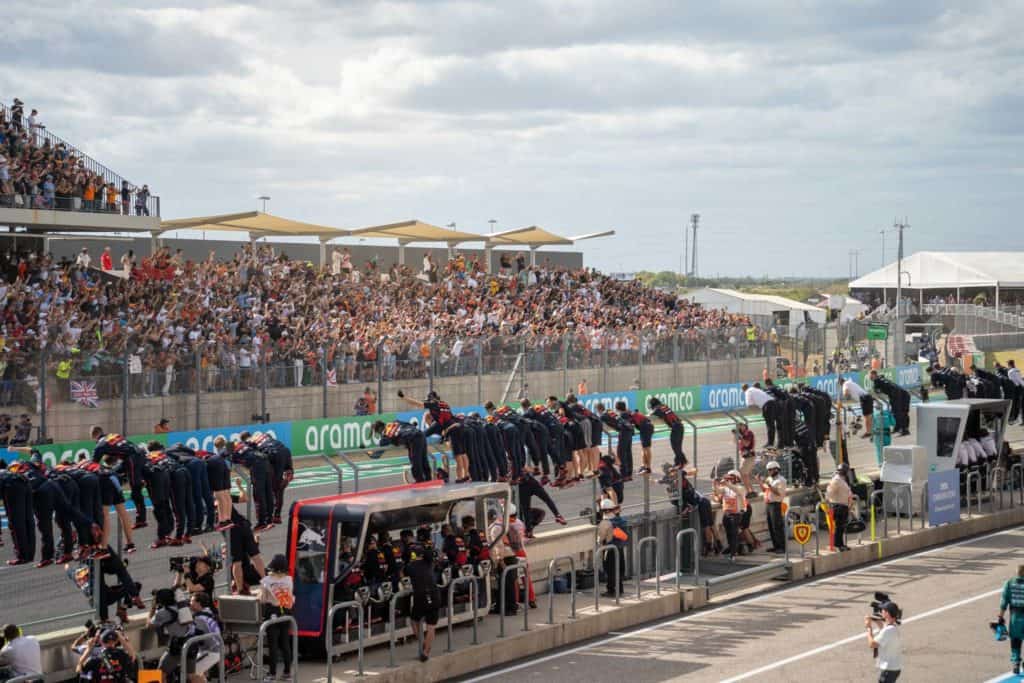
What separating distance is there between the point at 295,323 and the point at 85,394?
11067 mm

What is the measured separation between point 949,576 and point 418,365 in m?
13.4

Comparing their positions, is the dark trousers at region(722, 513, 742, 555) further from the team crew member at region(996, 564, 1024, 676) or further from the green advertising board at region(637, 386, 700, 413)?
the green advertising board at region(637, 386, 700, 413)

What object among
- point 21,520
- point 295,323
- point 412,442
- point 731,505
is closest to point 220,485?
point 21,520

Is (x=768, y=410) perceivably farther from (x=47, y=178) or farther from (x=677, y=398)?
(x=47, y=178)

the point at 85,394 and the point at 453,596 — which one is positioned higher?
the point at 85,394

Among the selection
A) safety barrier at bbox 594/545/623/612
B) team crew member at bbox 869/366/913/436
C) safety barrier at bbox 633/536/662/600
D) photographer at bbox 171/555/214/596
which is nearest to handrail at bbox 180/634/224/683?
photographer at bbox 171/555/214/596

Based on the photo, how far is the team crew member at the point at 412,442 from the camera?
18.1 metres

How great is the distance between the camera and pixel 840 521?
22984 mm

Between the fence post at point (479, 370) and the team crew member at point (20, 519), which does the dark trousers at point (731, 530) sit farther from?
the team crew member at point (20, 519)

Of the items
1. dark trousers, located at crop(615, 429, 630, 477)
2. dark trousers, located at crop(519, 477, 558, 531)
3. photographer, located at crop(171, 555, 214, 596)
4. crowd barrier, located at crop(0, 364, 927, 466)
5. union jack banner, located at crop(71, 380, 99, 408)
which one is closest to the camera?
photographer, located at crop(171, 555, 214, 596)

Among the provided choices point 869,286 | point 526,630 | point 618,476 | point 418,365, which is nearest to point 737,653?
point 526,630

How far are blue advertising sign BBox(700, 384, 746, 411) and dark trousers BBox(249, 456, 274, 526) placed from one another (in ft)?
79.3

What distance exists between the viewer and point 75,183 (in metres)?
34.3

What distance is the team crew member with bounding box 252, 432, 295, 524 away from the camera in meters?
16.3
